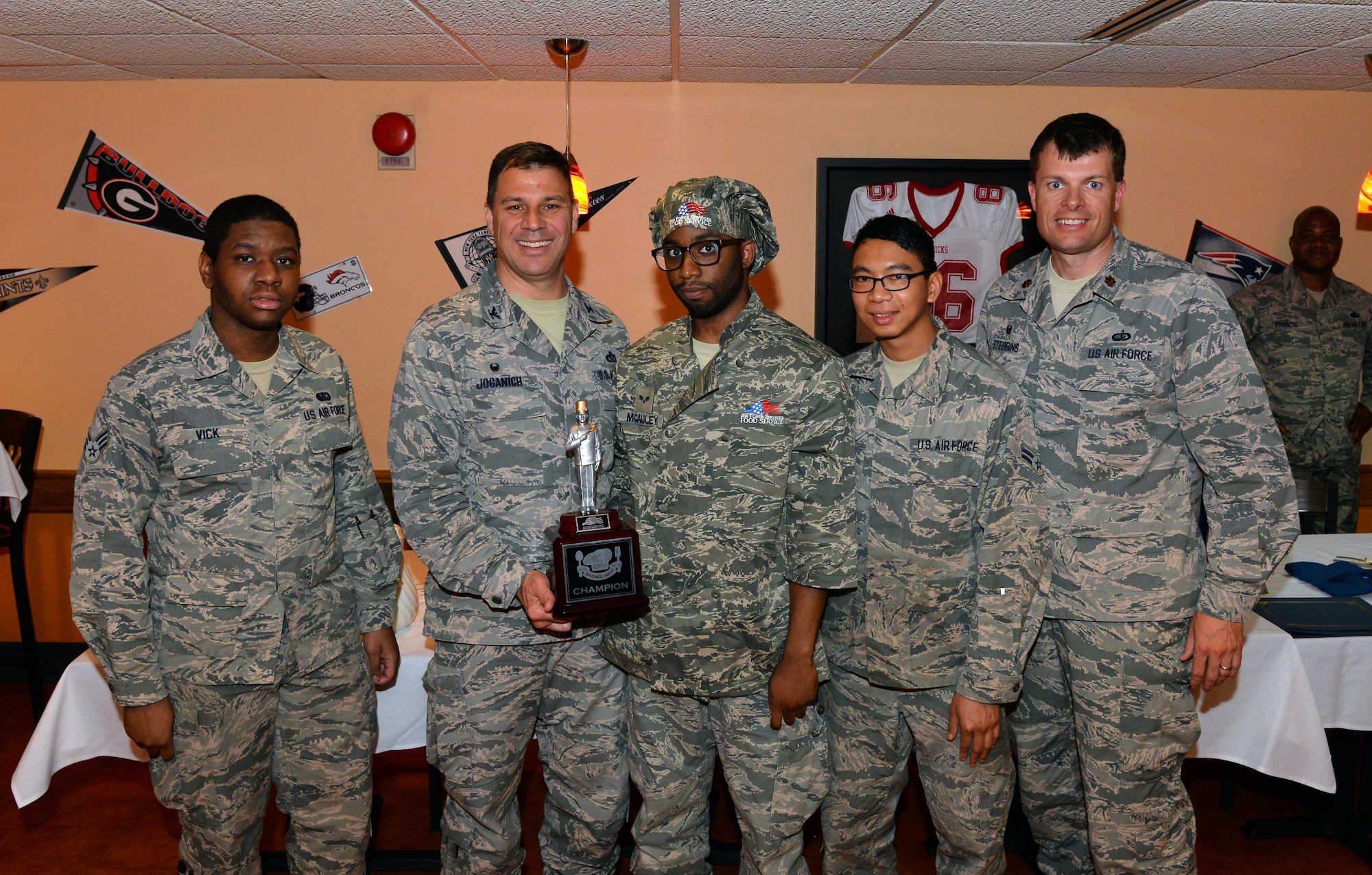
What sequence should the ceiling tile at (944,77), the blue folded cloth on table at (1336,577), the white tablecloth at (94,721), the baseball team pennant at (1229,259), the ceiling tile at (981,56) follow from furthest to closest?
the baseball team pennant at (1229,259), the ceiling tile at (944,77), the ceiling tile at (981,56), the blue folded cloth on table at (1336,577), the white tablecloth at (94,721)

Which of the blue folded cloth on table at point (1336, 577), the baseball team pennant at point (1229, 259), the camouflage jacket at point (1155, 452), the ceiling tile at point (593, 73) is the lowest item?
the blue folded cloth on table at point (1336, 577)

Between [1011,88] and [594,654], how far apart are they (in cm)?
357

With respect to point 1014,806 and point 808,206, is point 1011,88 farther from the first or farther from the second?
point 1014,806

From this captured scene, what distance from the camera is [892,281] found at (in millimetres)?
2041

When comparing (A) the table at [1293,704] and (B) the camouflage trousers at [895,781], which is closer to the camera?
(B) the camouflage trousers at [895,781]

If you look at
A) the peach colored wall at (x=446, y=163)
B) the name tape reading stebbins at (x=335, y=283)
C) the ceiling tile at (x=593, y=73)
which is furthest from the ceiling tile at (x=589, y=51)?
the name tape reading stebbins at (x=335, y=283)

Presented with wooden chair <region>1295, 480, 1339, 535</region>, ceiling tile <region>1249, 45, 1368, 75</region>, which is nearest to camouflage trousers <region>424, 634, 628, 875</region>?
wooden chair <region>1295, 480, 1339, 535</region>

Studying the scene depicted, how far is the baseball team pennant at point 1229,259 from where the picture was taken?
443 cm

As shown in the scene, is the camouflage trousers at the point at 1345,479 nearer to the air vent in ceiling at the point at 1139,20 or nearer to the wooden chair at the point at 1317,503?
the wooden chair at the point at 1317,503

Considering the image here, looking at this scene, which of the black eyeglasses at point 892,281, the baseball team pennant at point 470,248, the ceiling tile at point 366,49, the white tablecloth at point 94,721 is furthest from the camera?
the baseball team pennant at point 470,248

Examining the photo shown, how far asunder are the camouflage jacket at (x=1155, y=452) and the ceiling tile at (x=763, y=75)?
213 centimetres

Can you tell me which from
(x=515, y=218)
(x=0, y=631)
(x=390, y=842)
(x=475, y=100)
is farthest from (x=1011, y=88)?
(x=0, y=631)

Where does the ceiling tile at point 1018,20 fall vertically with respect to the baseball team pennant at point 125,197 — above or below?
above

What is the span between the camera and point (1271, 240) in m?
4.45
